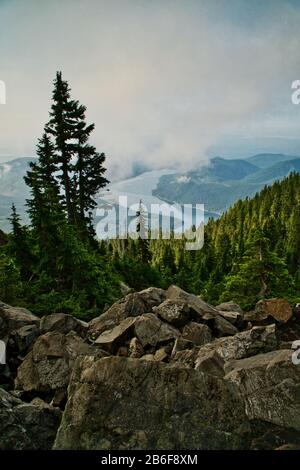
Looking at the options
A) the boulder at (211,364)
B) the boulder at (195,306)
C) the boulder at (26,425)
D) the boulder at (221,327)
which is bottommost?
the boulder at (26,425)

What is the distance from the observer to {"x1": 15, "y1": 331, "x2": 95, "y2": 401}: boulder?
1157cm

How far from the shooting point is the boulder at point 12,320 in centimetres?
1445

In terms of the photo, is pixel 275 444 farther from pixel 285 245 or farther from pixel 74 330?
pixel 285 245

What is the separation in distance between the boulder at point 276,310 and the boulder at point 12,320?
34.2 ft

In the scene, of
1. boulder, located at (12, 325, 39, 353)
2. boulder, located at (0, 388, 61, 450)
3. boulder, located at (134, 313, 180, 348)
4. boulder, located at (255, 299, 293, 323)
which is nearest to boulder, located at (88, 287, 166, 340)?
boulder, located at (134, 313, 180, 348)

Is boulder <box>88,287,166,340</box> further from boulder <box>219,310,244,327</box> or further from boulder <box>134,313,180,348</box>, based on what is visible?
boulder <box>219,310,244,327</box>

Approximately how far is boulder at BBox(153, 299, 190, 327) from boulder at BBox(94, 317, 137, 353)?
127 cm

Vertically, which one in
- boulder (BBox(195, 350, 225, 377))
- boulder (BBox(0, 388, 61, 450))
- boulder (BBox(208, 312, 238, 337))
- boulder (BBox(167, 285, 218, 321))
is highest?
boulder (BBox(167, 285, 218, 321))

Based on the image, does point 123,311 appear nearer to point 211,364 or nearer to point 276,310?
point 211,364

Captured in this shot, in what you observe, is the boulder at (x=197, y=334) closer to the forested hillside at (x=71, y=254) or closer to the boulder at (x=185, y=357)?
the boulder at (x=185, y=357)

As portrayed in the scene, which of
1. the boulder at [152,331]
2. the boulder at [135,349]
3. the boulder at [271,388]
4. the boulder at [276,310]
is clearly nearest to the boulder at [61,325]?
the boulder at [135,349]

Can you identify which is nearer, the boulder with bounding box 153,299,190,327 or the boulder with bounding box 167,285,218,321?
the boulder with bounding box 153,299,190,327

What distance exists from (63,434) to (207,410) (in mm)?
3270

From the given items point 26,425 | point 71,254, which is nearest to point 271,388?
point 26,425
